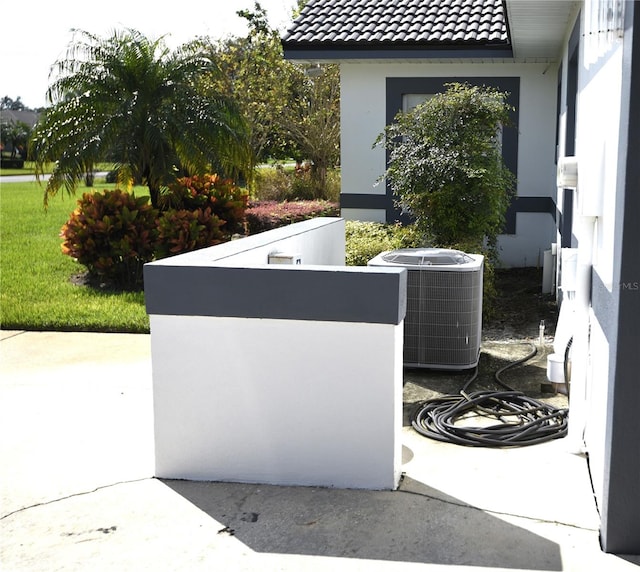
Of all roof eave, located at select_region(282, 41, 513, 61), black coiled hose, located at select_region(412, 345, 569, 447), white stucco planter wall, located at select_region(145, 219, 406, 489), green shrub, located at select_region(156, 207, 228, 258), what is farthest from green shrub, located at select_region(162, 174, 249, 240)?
white stucco planter wall, located at select_region(145, 219, 406, 489)

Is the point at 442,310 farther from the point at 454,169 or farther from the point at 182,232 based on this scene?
the point at 182,232

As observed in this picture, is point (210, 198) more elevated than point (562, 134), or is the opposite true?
point (562, 134)

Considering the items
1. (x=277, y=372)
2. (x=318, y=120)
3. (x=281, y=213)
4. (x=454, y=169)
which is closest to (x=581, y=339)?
(x=277, y=372)

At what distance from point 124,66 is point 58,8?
166 inches

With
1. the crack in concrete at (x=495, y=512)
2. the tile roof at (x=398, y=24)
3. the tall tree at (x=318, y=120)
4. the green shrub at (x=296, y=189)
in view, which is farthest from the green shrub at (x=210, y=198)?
the tall tree at (x=318, y=120)

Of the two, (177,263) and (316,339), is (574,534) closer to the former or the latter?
(316,339)

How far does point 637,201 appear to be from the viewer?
355cm

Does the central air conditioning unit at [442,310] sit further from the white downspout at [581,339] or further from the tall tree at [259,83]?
the tall tree at [259,83]

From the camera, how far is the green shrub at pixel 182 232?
11148 millimetres

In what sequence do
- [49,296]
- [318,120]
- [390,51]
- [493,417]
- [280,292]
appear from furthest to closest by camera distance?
1. [318,120]
2. [390,51]
3. [49,296]
4. [493,417]
5. [280,292]

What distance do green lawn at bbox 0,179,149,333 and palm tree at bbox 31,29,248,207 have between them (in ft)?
4.61

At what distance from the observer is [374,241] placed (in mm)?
10031

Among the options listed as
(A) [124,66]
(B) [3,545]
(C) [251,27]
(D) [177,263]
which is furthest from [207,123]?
(C) [251,27]

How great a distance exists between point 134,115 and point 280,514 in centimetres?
854
